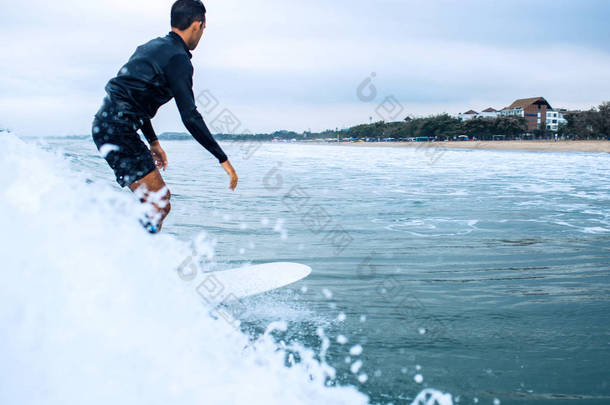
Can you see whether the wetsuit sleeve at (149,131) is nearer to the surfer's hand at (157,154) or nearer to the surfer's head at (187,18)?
the surfer's hand at (157,154)

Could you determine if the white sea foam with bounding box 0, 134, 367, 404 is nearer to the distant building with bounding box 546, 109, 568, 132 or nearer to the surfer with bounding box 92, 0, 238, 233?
the surfer with bounding box 92, 0, 238, 233

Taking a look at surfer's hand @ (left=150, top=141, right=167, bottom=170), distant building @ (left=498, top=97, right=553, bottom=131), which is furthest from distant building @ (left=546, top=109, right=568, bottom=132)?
surfer's hand @ (left=150, top=141, right=167, bottom=170)

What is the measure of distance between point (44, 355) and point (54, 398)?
193 mm

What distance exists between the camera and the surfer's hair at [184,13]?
3.00 m

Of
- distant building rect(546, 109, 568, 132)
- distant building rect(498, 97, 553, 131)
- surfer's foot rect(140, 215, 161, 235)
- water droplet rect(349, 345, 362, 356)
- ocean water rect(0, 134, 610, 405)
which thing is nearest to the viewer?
ocean water rect(0, 134, 610, 405)

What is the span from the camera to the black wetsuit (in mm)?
2885

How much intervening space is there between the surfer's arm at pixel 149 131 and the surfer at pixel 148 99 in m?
0.02

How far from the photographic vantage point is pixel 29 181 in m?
2.66

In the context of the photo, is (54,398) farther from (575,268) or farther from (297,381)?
(575,268)

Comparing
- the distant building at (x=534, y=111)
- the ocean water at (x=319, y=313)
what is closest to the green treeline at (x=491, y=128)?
the distant building at (x=534, y=111)

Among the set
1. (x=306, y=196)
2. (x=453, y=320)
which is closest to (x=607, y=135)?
(x=306, y=196)

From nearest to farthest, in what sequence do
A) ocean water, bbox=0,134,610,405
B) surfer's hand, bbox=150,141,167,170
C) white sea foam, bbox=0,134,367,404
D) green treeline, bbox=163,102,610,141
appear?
white sea foam, bbox=0,134,367,404 → ocean water, bbox=0,134,610,405 → surfer's hand, bbox=150,141,167,170 → green treeline, bbox=163,102,610,141

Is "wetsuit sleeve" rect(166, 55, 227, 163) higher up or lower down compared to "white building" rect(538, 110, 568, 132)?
lower down

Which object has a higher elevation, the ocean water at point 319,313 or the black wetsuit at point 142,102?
the black wetsuit at point 142,102
